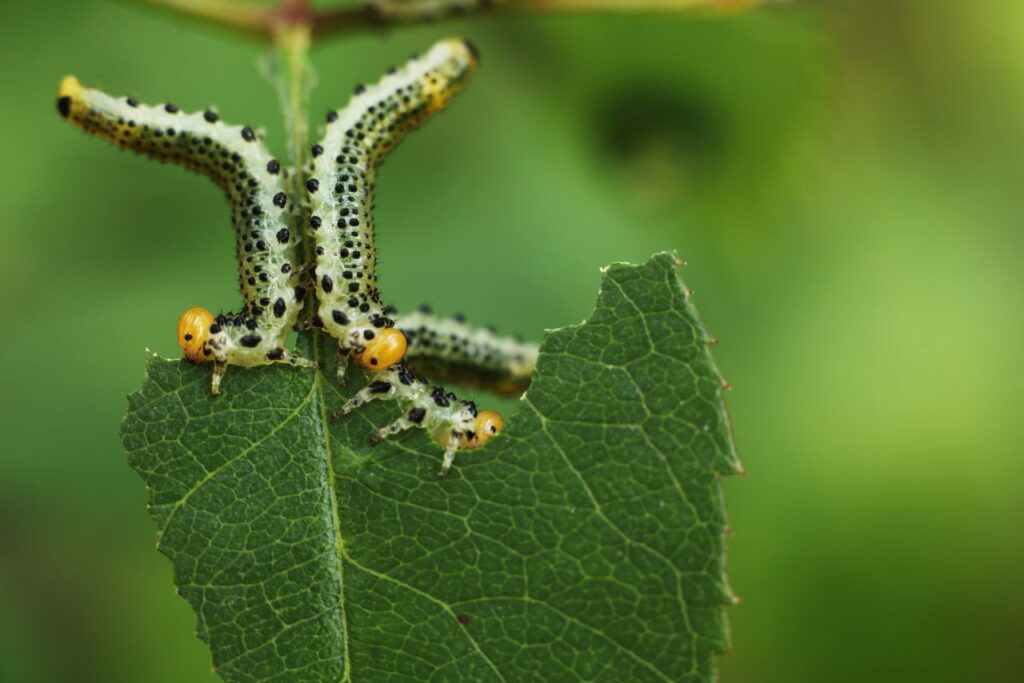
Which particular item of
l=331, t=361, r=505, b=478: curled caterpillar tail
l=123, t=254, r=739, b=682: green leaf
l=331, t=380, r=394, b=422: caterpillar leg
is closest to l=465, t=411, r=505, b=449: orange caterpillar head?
l=331, t=361, r=505, b=478: curled caterpillar tail

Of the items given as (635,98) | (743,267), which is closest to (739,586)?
(743,267)

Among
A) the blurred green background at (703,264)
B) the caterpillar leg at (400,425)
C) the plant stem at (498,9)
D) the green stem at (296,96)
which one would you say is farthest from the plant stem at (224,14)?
the caterpillar leg at (400,425)

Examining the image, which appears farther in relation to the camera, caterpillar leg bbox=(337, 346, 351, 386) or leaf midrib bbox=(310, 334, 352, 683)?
caterpillar leg bbox=(337, 346, 351, 386)

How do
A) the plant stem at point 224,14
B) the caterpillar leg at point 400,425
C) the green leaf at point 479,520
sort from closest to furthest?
the green leaf at point 479,520, the caterpillar leg at point 400,425, the plant stem at point 224,14

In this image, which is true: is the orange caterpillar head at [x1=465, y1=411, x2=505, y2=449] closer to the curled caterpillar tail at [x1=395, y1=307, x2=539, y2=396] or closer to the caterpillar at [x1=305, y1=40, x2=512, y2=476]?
the caterpillar at [x1=305, y1=40, x2=512, y2=476]

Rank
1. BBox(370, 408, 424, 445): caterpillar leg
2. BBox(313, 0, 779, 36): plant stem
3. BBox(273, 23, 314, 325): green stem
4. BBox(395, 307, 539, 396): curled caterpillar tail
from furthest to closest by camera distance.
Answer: BBox(313, 0, 779, 36): plant stem
BBox(395, 307, 539, 396): curled caterpillar tail
BBox(273, 23, 314, 325): green stem
BBox(370, 408, 424, 445): caterpillar leg

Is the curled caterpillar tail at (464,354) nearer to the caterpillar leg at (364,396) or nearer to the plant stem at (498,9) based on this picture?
the caterpillar leg at (364,396)

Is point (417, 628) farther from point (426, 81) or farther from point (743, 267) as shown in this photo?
point (743, 267)
